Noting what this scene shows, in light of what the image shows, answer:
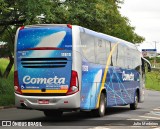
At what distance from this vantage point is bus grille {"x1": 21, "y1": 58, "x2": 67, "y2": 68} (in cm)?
1506

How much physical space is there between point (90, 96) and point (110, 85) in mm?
2508

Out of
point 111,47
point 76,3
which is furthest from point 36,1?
point 111,47

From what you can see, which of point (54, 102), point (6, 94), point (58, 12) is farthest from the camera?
point (6, 94)

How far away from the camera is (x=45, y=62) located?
15.1m

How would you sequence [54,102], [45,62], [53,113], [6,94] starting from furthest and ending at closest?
[6,94] < [53,113] < [45,62] < [54,102]

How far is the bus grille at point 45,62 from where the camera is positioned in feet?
49.4


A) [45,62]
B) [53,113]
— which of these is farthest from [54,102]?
[53,113]

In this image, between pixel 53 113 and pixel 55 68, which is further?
pixel 53 113

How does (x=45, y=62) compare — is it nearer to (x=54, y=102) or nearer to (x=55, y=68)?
(x=55, y=68)

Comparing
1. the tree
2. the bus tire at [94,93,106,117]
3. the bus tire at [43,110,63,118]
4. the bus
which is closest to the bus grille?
the bus

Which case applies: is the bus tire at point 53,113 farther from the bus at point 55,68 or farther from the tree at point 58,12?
the tree at point 58,12

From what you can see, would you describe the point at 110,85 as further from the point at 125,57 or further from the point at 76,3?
the point at 76,3

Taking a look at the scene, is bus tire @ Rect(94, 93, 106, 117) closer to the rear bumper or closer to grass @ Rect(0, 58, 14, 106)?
the rear bumper

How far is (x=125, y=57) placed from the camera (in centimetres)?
2056
